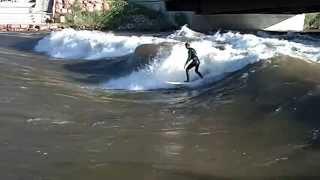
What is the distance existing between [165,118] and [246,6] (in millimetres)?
5239

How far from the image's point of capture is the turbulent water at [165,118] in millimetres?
11859

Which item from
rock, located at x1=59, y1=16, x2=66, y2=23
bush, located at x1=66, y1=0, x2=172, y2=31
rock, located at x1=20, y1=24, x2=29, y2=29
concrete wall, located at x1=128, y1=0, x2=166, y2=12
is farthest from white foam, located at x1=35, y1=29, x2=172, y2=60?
concrete wall, located at x1=128, y1=0, x2=166, y2=12

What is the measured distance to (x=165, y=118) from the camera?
17.5 metres

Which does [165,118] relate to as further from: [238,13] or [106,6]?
[106,6]

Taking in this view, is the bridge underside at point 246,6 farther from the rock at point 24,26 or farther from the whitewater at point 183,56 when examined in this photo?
the rock at point 24,26

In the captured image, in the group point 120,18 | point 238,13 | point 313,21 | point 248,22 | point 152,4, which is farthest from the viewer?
point 152,4

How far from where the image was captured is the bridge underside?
18.0m

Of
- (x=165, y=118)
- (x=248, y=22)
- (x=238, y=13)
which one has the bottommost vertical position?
(x=248, y=22)

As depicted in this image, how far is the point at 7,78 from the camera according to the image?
24828 millimetres

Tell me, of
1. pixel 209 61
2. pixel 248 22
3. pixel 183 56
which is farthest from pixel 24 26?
pixel 209 61

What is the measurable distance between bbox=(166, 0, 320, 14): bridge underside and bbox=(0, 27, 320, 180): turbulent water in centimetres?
213

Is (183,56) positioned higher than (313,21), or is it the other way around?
(183,56)

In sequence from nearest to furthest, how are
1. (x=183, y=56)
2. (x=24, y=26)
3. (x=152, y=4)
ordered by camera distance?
(x=183, y=56)
(x=24, y=26)
(x=152, y=4)

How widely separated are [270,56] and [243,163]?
14.8 meters
